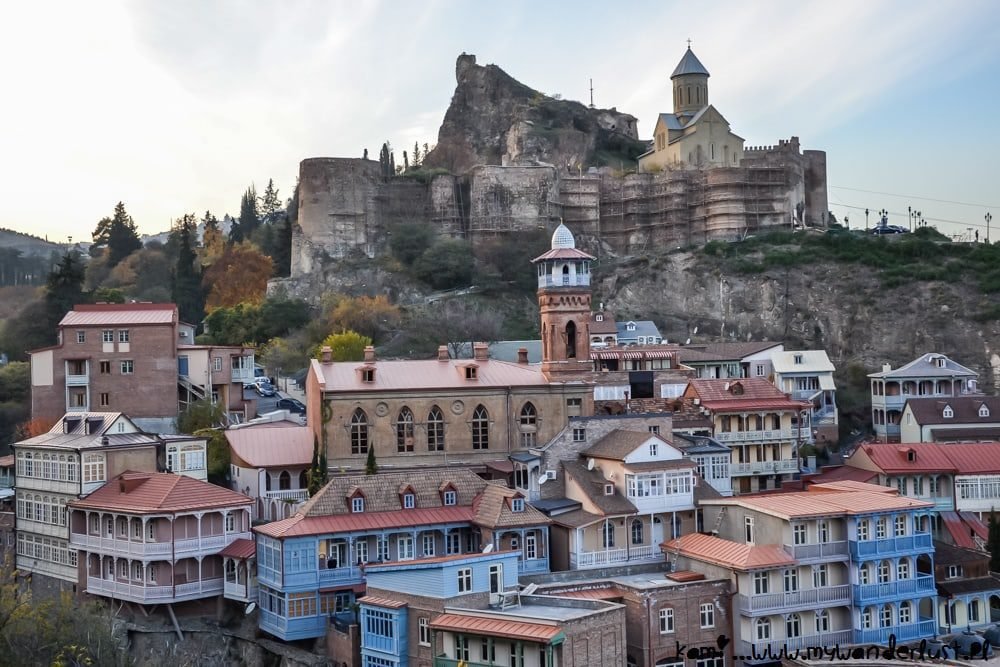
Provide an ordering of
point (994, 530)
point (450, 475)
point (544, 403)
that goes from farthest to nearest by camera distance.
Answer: point (544, 403) < point (994, 530) < point (450, 475)


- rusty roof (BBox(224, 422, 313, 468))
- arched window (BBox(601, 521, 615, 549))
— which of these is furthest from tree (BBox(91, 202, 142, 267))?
arched window (BBox(601, 521, 615, 549))

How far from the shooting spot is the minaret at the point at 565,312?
168 feet

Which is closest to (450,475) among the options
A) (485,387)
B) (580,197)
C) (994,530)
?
(485,387)

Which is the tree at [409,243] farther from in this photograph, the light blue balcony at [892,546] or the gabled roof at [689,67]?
the light blue balcony at [892,546]

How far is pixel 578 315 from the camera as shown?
5188 cm

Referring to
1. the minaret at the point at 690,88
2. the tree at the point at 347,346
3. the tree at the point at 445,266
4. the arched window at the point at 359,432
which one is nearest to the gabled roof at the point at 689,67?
the minaret at the point at 690,88

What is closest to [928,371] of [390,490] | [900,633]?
[900,633]

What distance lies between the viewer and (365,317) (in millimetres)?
75188

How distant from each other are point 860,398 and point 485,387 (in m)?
30.7

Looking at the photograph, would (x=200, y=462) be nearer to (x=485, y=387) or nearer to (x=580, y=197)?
(x=485, y=387)

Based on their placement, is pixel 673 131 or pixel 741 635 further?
pixel 673 131

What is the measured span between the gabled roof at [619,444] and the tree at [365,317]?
32.1m

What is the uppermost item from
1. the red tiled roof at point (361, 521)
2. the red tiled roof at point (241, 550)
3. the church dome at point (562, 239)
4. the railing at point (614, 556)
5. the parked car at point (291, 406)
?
the church dome at point (562, 239)

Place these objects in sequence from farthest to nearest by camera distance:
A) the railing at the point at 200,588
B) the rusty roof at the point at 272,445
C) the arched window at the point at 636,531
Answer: the rusty roof at the point at 272,445 → the arched window at the point at 636,531 → the railing at the point at 200,588
